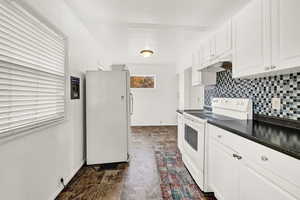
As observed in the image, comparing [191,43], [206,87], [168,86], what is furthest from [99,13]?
[168,86]

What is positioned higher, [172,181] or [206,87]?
[206,87]

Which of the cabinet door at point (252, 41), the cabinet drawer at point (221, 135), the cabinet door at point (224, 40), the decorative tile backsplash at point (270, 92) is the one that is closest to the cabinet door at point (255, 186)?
the cabinet drawer at point (221, 135)

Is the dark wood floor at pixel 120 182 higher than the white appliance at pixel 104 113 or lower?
lower

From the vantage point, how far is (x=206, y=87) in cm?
349

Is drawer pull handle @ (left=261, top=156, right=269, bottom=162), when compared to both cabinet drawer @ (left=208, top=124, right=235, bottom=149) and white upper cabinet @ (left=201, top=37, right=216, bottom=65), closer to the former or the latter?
cabinet drawer @ (left=208, top=124, right=235, bottom=149)

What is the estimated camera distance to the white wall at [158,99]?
6.18 m

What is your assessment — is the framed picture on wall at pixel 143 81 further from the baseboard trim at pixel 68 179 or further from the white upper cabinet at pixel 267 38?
the white upper cabinet at pixel 267 38

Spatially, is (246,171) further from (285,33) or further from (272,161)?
(285,33)

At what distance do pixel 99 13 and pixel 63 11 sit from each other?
0.51 meters

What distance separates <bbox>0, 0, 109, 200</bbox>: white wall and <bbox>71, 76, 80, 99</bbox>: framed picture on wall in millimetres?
86

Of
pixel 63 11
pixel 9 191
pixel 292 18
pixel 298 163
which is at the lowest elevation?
pixel 9 191

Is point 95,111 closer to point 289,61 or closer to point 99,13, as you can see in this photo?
point 99,13

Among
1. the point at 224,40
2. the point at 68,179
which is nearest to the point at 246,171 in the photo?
the point at 224,40

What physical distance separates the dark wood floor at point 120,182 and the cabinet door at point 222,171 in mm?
705
